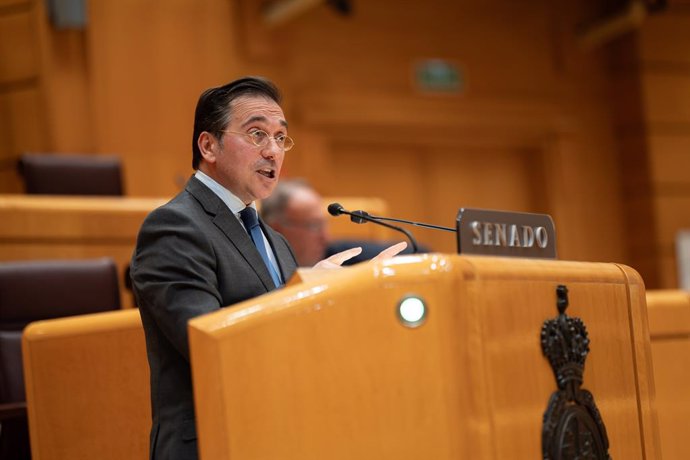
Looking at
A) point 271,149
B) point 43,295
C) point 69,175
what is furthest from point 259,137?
point 69,175

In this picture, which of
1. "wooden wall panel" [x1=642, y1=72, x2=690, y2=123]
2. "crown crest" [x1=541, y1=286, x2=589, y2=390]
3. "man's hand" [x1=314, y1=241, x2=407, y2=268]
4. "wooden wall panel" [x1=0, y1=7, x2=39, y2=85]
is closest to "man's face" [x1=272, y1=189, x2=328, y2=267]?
"wooden wall panel" [x1=0, y1=7, x2=39, y2=85]

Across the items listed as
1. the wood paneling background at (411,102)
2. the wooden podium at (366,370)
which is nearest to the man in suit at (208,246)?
the wooden podium at (366,370)

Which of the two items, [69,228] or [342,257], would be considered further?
[69,228]

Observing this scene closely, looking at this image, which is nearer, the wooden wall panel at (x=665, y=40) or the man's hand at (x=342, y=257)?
the man's hand at (x=342, y=257)

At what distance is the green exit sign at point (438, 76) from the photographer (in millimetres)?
4984

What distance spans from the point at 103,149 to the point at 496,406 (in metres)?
3.18

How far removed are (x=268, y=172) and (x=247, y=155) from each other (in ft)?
0.15

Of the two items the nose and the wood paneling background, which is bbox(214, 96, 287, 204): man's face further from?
Answer: the wood paneling background

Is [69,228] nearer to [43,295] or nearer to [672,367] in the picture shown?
[43,295]

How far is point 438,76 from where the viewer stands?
198 inches

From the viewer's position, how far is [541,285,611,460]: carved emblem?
121 cm

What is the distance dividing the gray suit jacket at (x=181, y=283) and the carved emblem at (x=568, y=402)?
425 mm

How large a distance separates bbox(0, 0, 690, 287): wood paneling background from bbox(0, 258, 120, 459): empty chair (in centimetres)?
167

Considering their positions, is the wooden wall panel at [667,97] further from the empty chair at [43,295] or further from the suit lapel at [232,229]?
the suit lapel at [232,229]
